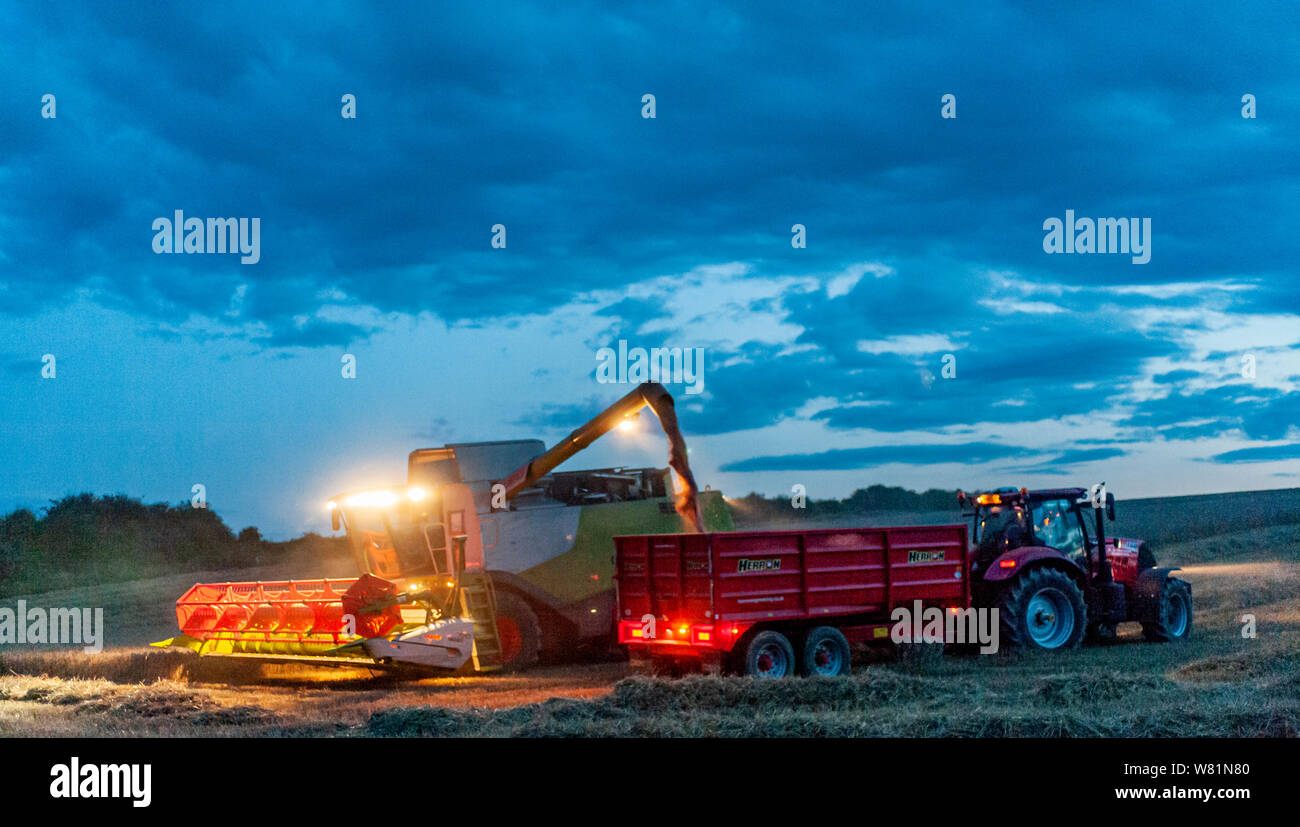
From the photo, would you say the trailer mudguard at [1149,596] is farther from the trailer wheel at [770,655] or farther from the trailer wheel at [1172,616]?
the trailer wheel at [770,655]

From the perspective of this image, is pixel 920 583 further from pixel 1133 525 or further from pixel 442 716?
pixel 1133 525

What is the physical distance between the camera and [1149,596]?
656 inches

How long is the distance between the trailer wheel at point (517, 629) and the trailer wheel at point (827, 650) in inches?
189

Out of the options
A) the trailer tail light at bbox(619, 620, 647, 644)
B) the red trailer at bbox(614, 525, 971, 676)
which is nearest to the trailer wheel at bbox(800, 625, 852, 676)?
the red trailer at bbox(614, 525, 971, 676)

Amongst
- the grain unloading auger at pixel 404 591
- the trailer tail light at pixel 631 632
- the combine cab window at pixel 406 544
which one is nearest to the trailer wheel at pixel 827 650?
the trailer tail light at pixel 631 632

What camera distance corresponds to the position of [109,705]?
12578mm

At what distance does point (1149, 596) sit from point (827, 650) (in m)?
6.22

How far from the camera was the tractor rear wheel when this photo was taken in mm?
15313

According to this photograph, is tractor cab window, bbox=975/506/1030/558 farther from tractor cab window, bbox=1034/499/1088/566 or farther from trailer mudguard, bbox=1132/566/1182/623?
trailer mudguard, bbox=1132/566/1182/623

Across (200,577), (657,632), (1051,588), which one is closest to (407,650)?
(657,632)

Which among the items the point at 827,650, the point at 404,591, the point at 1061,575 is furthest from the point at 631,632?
the point at 1061,575

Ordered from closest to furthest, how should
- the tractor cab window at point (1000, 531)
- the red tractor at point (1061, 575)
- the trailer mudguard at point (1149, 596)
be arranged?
the red tractor at point (1061, 575) → the tractor cab window at point (1000, 531) → the trailer mudguard at point (1149, 596)

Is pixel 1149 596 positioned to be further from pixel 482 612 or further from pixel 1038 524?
pixel 482 612

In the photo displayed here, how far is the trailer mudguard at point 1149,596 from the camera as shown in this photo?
16609 millimetres
